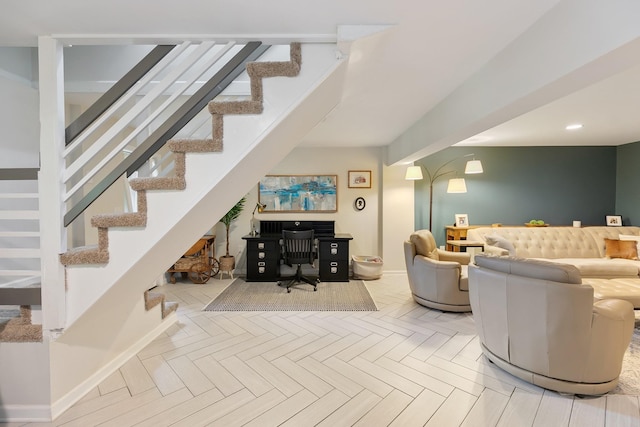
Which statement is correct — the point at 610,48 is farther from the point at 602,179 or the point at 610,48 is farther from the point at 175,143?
the point at 602,179

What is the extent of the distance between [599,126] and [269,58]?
4359 millimetres

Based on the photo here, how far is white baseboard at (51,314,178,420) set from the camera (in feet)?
5.82

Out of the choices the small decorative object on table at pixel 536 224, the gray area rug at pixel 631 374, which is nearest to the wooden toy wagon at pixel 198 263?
the gray area rug at pixel 631 374

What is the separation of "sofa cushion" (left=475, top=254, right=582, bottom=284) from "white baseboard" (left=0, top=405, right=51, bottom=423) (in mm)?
3126

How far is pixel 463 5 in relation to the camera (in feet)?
4.51

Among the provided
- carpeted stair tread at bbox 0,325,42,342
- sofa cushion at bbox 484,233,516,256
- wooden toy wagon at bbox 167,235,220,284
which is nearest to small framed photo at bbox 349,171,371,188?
sofa cushion at bbox 484,233,516,256

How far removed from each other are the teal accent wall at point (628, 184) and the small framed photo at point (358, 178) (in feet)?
14.1

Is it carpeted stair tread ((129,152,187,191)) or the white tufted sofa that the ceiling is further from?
the white tufted sofa

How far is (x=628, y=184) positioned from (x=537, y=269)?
4.79 metres

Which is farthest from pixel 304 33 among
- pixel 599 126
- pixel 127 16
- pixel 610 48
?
pixel 599 126

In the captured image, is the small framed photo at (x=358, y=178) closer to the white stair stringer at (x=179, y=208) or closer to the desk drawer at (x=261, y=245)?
the desk drawer at (x=261, y=245)

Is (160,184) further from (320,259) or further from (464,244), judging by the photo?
(464,244)

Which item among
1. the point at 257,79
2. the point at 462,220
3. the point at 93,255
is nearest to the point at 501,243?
the point at 462,220

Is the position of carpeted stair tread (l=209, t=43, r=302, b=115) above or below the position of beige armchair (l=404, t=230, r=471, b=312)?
above
